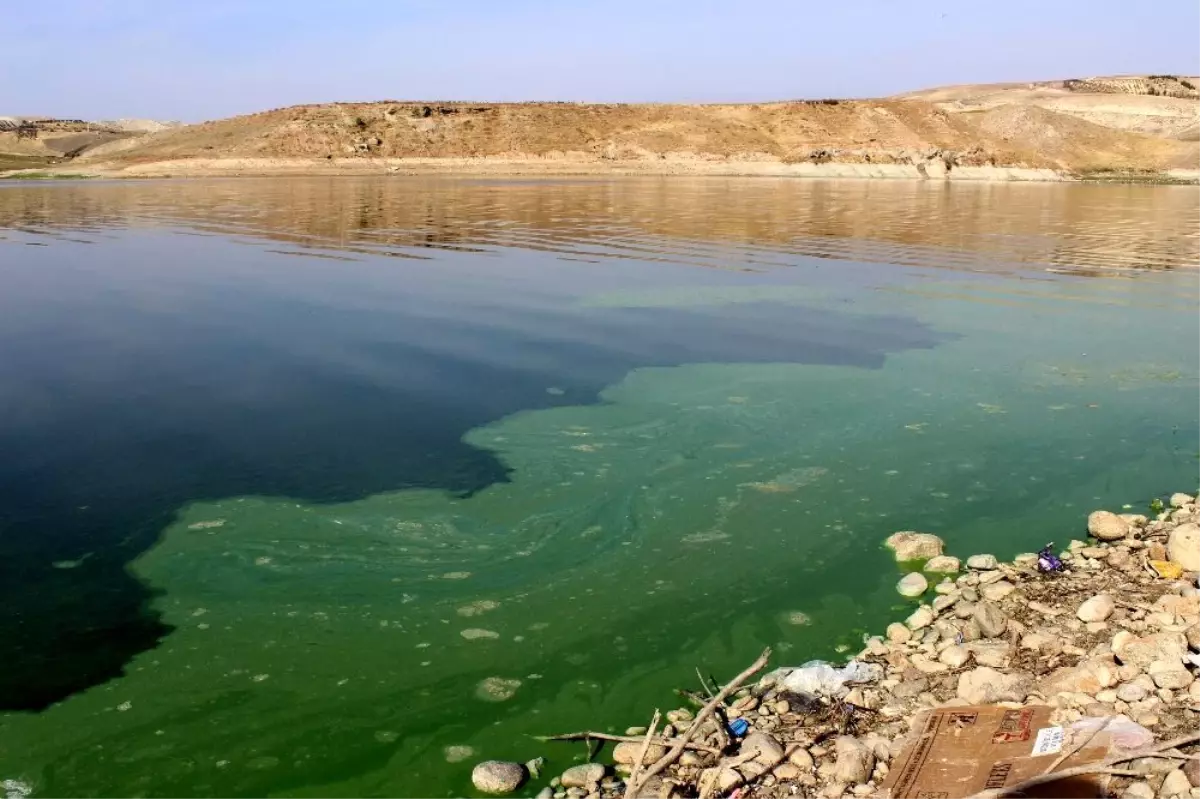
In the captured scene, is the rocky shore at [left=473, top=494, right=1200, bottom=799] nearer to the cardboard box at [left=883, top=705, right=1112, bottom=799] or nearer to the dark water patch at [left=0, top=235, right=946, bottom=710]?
the cardboard box at [left=883, top=705, right=1112, bottom=799]

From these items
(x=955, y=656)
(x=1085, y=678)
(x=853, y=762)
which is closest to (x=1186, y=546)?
(x=1085, y=678)

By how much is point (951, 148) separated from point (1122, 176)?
13.9 m

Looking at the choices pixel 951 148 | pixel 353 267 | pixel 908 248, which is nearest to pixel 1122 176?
pixel 951 148

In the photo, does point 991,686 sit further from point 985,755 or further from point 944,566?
point 944,566

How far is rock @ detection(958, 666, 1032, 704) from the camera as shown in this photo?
4.59m

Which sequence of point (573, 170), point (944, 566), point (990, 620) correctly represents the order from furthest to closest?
point (573, 170) < point (944, 566) < point (990, 620)

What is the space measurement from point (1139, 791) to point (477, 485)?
530 cm

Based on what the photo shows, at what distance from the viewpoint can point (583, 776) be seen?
429 cm

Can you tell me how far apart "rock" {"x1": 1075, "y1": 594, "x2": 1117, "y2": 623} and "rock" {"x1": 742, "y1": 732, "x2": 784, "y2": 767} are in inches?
87.9

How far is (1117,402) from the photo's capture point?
10.1 metres

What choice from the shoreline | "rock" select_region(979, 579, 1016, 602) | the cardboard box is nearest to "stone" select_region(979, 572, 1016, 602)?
"rock" select_region(979, 579, 1016, 602)

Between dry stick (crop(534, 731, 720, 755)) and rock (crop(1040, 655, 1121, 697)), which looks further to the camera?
rock (crop(1040, 655, 1121, 697))

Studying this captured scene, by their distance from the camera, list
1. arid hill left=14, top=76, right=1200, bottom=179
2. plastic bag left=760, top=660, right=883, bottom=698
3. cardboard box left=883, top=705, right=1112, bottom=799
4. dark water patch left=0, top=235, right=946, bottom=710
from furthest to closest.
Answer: arid hill left=14, top=76, right=1200, bottom=179
dark water patch left=0, top=235, right=946, bottom=710
plastic bag left=760, top=660, right=883, bottom=698
cardboard box left=883, top=705, right=1112, bottom=799

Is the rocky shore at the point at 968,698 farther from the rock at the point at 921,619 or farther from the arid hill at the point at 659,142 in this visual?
the arid hill at the point at 659,142
